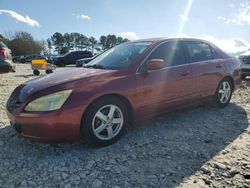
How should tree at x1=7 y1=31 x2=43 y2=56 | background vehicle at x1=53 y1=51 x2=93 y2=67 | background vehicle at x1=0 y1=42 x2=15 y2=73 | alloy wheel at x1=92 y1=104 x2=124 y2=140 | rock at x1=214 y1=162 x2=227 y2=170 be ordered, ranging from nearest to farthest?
1. rock at x1=214 y1=162 x2=227 y2=170
2. alloy wheel at x1=92 y1=104 x2=124 y2=140
3. background vehicle at x1=0 y1=42 x2=15 y2=73
4. background vehicle at x1=53 y1=51 x2=93 y2=67
5. tree at x1=7 y1=31 x2=43 y2=56

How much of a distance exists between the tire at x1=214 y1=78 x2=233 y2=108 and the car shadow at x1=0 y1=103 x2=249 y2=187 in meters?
0.78

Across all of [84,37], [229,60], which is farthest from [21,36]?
[229,60]

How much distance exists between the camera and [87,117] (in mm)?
3305


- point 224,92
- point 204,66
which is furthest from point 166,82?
point 224,92

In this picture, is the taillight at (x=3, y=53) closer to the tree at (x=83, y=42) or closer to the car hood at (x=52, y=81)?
the car hood at (x=52, y=81)

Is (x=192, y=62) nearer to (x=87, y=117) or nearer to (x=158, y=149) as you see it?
(x=158, y=149)

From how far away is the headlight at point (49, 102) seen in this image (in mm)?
3154

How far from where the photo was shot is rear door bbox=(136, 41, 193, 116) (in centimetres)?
385

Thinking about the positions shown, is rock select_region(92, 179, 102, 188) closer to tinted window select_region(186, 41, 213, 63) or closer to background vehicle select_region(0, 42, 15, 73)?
tinted window select_region(186, 41, 213, 63)

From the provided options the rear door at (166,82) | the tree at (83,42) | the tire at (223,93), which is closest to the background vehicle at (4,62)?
the rear door at (166,82)

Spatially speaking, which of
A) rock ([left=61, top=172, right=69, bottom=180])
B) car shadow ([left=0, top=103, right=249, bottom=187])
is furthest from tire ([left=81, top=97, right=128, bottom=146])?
rock ([left=61, top=172, right=69, bottom=180])

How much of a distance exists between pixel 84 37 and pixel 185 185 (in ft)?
277

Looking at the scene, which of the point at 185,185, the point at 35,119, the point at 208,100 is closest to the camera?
the point at 185,185

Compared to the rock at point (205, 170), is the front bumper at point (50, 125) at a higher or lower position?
higher
